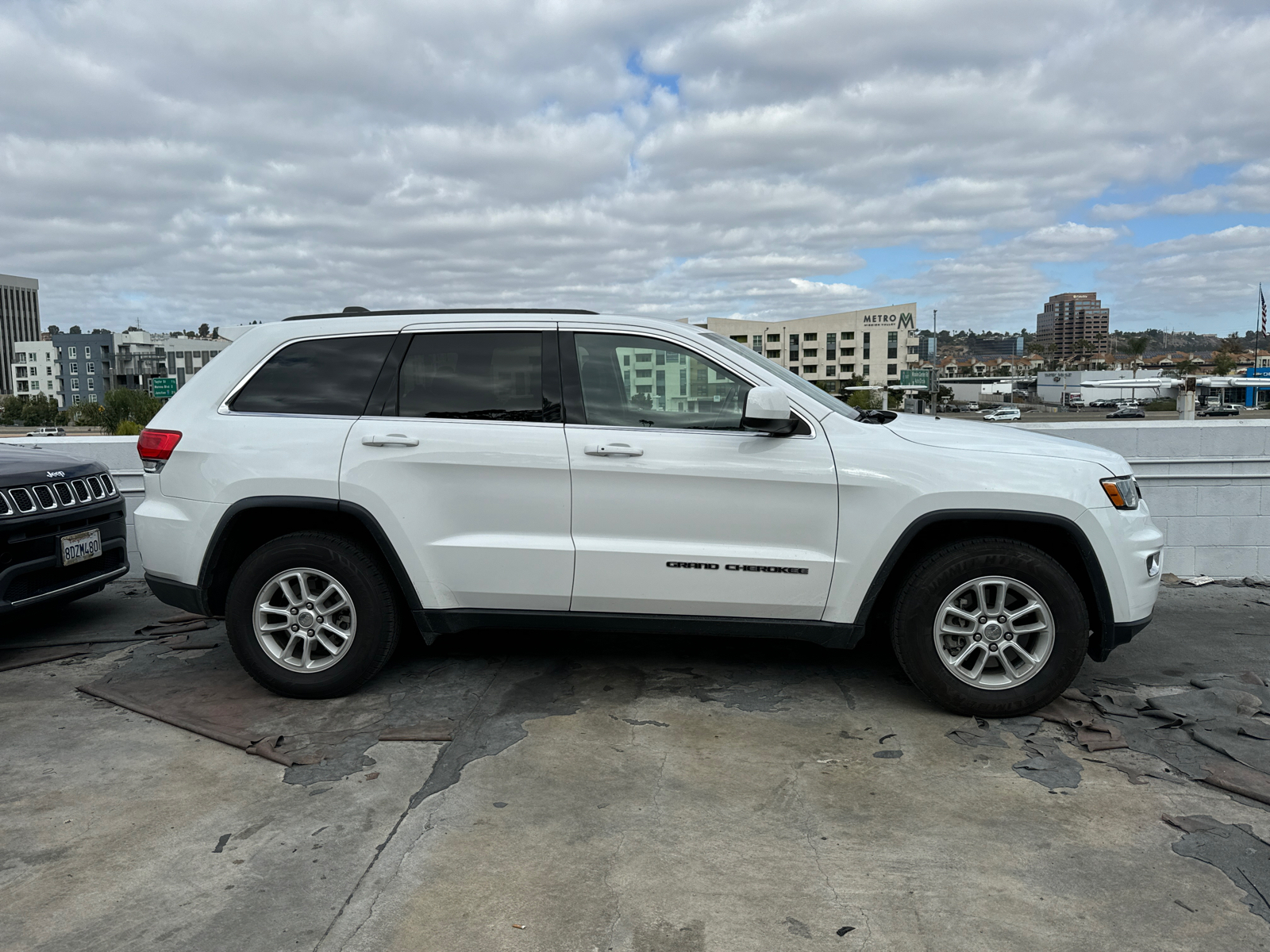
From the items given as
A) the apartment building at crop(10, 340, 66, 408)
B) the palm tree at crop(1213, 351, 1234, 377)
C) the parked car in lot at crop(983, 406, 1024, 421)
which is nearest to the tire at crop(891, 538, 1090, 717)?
the parked car in lot at crop(983, 406, 1024, 421)

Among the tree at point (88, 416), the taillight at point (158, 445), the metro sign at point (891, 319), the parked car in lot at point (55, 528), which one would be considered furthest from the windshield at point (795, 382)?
the metro sign at point (891, 319)

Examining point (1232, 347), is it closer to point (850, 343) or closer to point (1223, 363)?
point (1223, 363)

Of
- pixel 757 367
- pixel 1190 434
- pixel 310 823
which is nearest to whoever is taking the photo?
pixel 310 823

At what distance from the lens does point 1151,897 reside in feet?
9.01

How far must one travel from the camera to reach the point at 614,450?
4.11 meters

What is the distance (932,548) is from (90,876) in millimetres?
3389

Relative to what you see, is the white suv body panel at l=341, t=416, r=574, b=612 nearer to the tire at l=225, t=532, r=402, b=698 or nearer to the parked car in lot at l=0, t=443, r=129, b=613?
the tire at l=225, t=532, r=402, b=698

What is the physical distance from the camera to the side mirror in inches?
154

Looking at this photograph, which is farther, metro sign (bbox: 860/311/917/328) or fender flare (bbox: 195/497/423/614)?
metro sign (bbox: 860/311/917/328)

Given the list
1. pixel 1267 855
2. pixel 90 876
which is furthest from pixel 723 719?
pixel 90 876

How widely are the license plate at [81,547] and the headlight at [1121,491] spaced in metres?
5.49

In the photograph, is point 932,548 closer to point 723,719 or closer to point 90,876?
point 723,719

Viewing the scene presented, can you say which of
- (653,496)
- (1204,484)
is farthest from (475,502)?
(1204,484)

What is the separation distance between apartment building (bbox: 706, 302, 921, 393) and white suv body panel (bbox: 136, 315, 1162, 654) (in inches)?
6202
